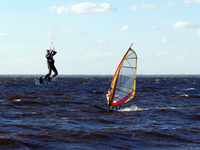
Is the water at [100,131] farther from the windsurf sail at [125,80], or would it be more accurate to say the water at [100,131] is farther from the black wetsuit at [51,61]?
the black wetsuit at [51,61]

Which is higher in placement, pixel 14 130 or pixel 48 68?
pixel 48 68

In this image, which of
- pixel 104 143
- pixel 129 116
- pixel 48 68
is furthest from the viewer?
pixel 129 116

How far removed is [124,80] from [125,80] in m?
0.08

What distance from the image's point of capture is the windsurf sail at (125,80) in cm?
2292

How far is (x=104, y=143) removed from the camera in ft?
50.3

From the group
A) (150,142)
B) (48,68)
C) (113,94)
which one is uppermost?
(48,68)

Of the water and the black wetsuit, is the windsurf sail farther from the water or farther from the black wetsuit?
the black wetsuit

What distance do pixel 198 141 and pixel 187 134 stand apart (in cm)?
161

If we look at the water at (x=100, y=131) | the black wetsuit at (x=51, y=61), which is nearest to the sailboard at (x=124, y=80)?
the water at (x=100, y=131)

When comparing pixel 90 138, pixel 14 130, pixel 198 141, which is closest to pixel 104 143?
pixel 90 138

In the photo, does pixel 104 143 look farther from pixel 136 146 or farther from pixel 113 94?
pixel 113 94

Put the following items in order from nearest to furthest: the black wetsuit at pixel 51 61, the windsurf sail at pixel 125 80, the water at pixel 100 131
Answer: the water at pixel 100 131 → the black wetsuit at pixel 51 61 → the windsurf sail at pixel 125 80

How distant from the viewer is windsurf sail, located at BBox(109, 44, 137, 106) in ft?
75.2

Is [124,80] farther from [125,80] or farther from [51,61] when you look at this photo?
[51,61]
